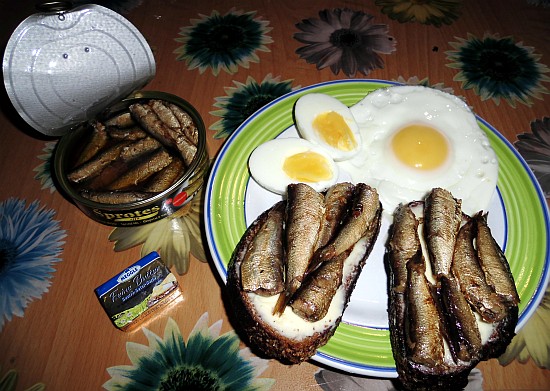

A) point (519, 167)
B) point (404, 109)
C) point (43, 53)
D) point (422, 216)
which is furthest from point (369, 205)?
point (43, 53)

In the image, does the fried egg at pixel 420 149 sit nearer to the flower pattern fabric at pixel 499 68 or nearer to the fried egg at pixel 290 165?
the fried egg at pixel 290 165

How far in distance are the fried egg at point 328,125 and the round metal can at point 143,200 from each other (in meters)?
0.48

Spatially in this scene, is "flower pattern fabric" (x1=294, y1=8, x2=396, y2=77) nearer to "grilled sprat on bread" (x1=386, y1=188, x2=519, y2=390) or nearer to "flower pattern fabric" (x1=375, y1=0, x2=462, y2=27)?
"flower pattern fabric" (x1=375, y1=0, x2=462, y2=27)

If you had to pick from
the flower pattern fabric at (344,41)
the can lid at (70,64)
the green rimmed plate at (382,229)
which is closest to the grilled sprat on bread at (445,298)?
the green rimmed plate at (382,229)

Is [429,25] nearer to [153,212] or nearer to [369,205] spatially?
[369,205]

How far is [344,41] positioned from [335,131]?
3.24 ft

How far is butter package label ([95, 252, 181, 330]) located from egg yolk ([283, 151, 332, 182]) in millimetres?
663

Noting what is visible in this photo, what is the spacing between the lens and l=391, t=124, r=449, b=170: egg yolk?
67.7 inches

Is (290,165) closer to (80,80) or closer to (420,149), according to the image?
(420,149)

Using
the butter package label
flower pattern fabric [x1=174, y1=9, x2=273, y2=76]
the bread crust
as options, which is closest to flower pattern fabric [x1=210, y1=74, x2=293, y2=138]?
flower pattern fabric [x1=174, y1=9, x2=273, y2=76]

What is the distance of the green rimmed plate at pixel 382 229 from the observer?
1.34 meters

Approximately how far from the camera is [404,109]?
1.84 m

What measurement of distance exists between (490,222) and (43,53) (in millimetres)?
1934

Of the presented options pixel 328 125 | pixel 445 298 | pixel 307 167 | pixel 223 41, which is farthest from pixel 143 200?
pixel 223 41
